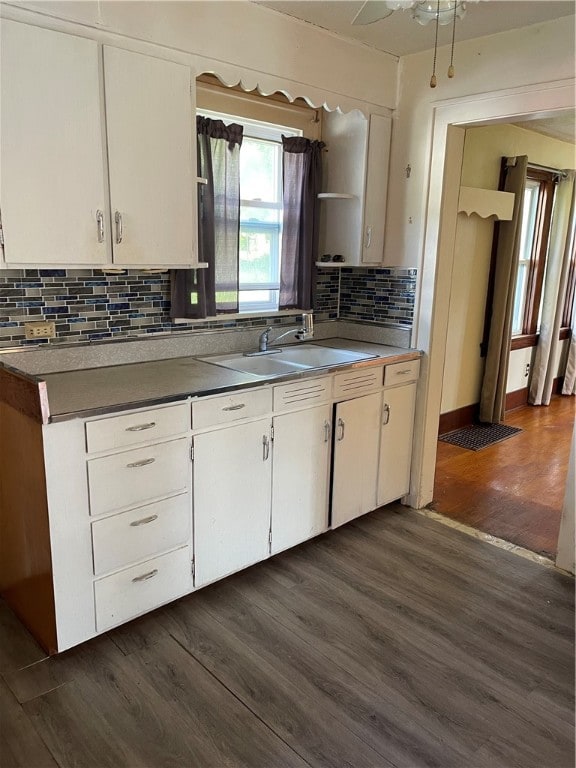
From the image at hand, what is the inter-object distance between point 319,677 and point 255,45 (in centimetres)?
255

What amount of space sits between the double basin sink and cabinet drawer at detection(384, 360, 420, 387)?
147mm

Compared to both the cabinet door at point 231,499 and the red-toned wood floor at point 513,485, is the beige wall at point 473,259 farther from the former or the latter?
the cabinet door at point 231,499

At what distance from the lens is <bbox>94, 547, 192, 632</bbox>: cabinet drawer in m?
2.09

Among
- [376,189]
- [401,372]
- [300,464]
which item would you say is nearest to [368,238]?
[376,189]

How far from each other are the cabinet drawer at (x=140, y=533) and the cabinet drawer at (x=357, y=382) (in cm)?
94

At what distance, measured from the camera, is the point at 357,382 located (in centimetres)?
286

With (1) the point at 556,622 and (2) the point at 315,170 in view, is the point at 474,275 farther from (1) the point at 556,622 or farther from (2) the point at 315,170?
(1) the point at 556,622

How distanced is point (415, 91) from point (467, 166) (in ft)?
4.52

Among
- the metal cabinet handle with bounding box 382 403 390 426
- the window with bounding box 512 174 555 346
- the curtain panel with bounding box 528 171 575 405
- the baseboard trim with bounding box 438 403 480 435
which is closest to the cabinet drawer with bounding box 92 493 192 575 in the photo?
the metal cabinet handle with bounding box 382 403 390 426

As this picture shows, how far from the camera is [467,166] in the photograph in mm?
4191

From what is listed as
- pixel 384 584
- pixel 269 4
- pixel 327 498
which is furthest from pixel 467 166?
pixel 384 584

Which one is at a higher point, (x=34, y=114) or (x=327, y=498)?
(x=34, y=114)

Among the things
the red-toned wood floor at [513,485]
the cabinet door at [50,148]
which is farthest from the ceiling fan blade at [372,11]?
the red-toned wood floor at [513,485]

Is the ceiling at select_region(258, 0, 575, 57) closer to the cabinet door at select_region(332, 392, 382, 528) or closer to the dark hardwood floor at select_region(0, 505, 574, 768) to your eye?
the cabinet door at select_region(332, 392, 382, 528)
